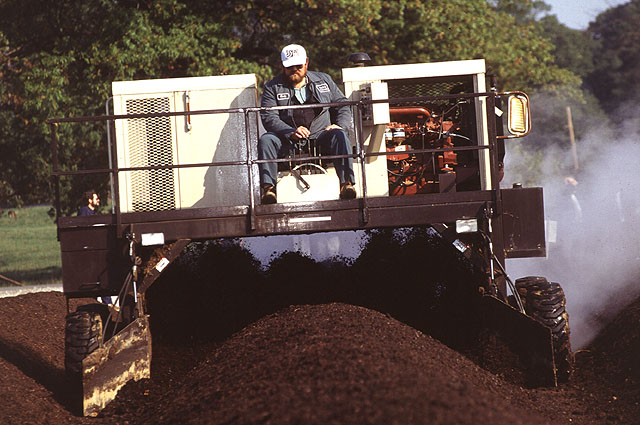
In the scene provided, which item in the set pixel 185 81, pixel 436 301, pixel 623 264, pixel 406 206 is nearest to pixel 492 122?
pixel 406 206

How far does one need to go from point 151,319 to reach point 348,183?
112 inches

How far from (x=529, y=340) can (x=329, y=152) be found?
9.01 feet

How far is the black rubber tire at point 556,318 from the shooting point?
8883 mm

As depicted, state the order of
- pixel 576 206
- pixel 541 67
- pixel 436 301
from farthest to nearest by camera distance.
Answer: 1. pixel 541 67
2. pixel 576 206
3. pixel 436 301

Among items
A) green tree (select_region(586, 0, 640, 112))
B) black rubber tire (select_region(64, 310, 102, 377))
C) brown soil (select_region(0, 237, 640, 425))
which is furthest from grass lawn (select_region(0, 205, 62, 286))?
green tree (select_region(586, 0, 640, 112))

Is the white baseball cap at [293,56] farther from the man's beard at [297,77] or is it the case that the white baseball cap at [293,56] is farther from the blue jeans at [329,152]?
the blue jeans at [329,152]

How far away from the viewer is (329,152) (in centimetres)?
938

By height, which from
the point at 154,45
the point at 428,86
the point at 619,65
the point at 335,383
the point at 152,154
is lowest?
the point at 335,383

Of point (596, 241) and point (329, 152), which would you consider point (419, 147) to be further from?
point (596, 241)

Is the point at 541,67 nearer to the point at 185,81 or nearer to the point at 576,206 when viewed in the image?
the point at 576,206

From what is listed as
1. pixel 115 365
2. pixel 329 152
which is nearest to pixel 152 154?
pixel 329 152

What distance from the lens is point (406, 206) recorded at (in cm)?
911

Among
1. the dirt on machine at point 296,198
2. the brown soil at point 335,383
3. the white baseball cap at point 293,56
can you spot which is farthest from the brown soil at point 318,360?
the white baseball cap at point 293,56

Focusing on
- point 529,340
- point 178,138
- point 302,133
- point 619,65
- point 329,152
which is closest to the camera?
point 529,340
